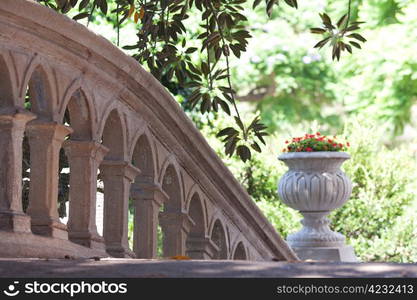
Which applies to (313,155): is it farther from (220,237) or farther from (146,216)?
(146,216)

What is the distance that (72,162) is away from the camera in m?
4.64

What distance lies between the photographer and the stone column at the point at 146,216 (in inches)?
214

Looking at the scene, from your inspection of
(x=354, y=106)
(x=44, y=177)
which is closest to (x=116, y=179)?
(x=44, y=177)

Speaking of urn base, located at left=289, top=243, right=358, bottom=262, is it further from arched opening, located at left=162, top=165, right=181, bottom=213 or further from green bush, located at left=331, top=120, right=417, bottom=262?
arched opening, located at left=162, top=165, right=181, bottom=213

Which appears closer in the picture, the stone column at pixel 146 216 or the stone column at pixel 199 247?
the stone column at pixel 146 216

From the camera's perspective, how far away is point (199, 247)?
6555mm

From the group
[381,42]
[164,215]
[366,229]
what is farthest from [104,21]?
[381,42]

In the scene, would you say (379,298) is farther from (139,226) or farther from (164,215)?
(164,215)

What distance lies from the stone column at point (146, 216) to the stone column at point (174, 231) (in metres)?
0.44

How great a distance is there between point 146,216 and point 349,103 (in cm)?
2124

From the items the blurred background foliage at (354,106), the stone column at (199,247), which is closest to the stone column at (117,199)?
the stone column at (199,247)

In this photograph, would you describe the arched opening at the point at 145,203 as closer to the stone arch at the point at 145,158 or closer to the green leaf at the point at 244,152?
the stone arch at the point at 145,158

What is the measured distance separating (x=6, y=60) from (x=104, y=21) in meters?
10.7

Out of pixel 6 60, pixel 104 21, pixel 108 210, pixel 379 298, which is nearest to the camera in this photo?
pixel 379 298
